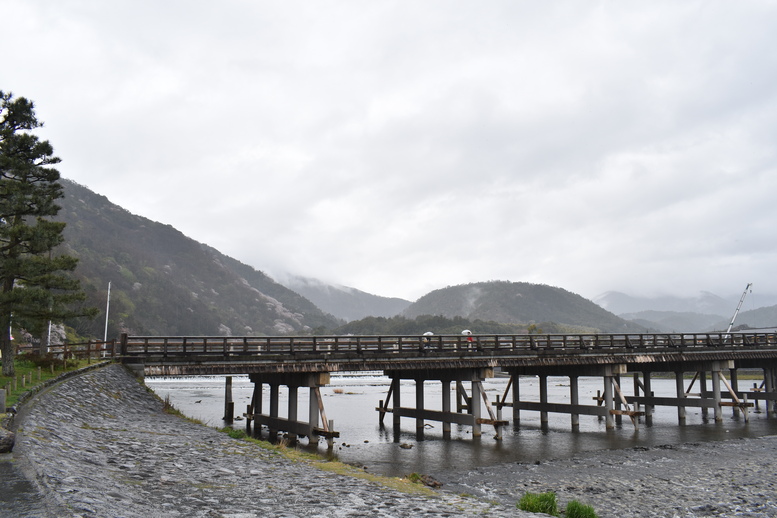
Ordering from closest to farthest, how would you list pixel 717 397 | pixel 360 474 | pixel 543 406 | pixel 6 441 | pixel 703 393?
pixel 6 441 < pixel 360 474 < pixel 543 406 < pixel 717 397 < pixel 703 393

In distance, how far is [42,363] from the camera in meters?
27.5

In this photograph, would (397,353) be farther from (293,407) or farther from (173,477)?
(173,477)

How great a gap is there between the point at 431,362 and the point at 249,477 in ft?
62.3

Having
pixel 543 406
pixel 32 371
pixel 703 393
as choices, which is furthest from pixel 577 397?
pixel 32 371

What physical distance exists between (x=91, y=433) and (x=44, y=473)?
593 cm

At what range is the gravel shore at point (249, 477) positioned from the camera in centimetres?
1027

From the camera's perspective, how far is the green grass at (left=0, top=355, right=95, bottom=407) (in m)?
21.3

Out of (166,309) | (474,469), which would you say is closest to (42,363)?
(474,469)

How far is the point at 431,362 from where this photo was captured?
3119 cm

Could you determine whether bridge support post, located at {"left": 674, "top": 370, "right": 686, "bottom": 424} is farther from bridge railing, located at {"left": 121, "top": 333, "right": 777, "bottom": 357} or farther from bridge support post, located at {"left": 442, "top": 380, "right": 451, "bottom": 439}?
bridge support post, located at {"left": 442, "top": 380, "right": 451, "bottom": 439}

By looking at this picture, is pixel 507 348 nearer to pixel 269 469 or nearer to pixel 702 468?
pixel 702 468

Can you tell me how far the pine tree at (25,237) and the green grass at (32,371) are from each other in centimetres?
147

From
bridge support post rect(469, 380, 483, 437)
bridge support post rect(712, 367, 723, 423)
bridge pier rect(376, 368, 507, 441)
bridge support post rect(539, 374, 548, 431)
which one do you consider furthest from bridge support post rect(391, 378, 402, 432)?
bridge support post rect(712, 367, 723, 423)

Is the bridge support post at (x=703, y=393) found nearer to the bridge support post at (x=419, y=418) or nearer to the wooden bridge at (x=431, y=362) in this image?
the wooden bridge at (x=431, y=362)
